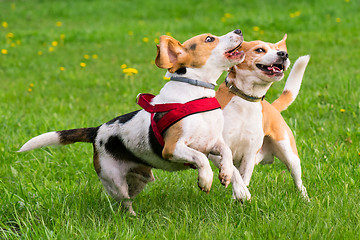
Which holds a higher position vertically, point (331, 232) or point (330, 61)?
point (331, 232)

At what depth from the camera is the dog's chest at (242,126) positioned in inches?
146

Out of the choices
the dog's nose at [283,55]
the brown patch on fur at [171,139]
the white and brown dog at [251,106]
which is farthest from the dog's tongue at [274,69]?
the brown patch on fur at [171,139]

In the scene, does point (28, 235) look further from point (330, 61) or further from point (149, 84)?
point (330, 61)

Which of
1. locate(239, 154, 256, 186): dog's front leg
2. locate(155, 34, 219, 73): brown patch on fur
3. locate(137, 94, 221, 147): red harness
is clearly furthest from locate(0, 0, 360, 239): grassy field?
locate(155, 34, 219, 73): brown patch on fur

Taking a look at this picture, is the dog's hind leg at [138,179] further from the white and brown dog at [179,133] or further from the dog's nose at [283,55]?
the dog's nose at [283,55]

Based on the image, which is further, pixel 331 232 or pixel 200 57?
pixel 200 57

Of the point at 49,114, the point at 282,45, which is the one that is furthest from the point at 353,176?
the point at 49,114

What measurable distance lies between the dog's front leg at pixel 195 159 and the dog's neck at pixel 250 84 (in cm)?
82

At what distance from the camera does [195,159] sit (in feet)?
10.3

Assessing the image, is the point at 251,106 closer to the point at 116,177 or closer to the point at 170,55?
the point at 170,55

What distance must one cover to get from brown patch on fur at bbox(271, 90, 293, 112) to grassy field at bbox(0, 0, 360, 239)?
383mm

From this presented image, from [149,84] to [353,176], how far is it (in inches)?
169

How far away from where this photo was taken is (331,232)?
9.71 ft

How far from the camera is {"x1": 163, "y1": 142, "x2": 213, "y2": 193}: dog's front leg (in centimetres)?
312
